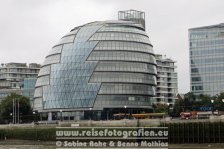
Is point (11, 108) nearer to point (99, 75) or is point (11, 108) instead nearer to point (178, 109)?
point (99, 75)

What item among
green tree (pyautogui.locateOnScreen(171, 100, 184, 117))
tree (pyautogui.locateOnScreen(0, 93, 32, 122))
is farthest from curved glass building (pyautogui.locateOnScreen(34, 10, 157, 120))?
tree (pyautogui.locateOnScreen(0, 93, 32, 122))

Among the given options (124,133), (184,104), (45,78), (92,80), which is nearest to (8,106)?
(45,78)

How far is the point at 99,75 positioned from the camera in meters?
171

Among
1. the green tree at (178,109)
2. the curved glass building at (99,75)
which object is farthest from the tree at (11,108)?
the green tree at (178,109)

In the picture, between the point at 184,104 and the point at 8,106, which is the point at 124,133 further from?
the point at 8,106

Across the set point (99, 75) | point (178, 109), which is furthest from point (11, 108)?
point (178, 109)

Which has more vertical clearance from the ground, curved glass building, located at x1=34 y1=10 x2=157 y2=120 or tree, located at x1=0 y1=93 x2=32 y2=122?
curved glass building, located at x1=34 y1=10 x2=157 y2=120

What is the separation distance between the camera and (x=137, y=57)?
177 meters

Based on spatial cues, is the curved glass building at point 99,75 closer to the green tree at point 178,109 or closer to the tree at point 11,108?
the green tree at point 178,109

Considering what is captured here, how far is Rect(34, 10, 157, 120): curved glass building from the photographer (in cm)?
17025

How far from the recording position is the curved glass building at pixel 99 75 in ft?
559

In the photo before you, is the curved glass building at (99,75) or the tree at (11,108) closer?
the curved glass building at (99,75)

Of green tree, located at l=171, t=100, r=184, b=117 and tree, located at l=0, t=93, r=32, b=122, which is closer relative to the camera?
green tree, located at l=171, t=100, r=184, b=117

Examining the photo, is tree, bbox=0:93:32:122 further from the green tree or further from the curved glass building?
the green tree
